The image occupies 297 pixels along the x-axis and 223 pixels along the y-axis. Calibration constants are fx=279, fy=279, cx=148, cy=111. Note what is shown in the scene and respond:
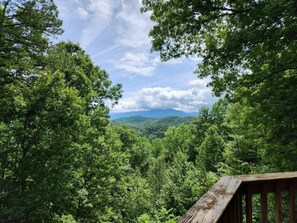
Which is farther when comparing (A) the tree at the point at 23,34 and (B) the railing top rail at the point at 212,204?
(A) the tree at the point at 23,34

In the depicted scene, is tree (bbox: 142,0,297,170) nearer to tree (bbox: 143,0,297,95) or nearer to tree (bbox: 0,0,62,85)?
tree (bbox: 143,0,297,95)

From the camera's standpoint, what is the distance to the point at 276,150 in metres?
7.95

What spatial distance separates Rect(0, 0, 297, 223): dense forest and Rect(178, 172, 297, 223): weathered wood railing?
4.24 metres

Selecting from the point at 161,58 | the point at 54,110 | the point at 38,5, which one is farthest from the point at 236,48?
the point at 54,110

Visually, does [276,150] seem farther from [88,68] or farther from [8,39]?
Answer: [88,68]

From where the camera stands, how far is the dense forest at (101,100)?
6.88m

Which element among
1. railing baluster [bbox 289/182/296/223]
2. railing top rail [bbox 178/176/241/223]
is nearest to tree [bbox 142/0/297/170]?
railing baluster [bbox 289/182/296/223]

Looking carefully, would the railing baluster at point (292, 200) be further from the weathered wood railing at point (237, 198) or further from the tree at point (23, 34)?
the tree at point (23, 34)

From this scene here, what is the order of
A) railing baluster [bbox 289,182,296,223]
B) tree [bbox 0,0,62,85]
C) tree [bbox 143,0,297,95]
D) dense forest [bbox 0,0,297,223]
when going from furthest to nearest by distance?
tree [bbox 0,0,62,85], dense forest [bbox 0,0,297,223], tree [bbox 143,0,297,95], railing baluster [bbox 289,182,296,223]

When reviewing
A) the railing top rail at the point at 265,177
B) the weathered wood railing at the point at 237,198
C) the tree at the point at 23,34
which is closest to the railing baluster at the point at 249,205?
the weathered wood railing at the point at 237,198

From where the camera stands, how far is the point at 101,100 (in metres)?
18.6

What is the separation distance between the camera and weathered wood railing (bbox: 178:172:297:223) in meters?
1.33

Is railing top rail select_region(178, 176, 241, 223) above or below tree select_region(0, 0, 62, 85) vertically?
below

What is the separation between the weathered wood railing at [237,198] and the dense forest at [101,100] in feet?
13.9
